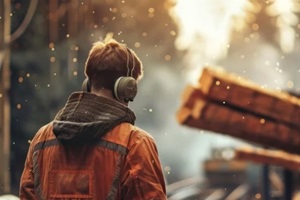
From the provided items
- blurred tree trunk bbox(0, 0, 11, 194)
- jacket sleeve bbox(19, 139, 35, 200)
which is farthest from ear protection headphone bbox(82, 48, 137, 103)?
blurred tree trunk bbox(0, 0, 11, 194)

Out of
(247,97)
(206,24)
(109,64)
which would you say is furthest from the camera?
(206,24)

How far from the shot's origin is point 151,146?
9.50 ft

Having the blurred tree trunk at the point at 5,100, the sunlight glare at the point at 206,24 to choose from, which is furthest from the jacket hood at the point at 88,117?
the sunlight glare at the point at 206,24

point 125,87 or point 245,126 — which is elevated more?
point 125,87

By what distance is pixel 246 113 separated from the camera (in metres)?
3.50

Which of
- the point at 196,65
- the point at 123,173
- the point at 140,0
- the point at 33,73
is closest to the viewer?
the point at 123,173

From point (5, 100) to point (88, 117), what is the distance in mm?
4688

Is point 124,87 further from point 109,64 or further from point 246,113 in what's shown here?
point 246,113

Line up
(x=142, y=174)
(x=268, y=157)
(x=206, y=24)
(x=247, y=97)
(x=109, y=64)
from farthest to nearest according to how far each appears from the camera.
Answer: (x=206, y=24), (x=268, y=157), (x=247, y=97), (x=109, y=64), (x=142, y=174)

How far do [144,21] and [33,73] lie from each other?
46.5ft

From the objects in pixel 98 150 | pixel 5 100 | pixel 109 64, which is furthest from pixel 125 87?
pixel 5 100

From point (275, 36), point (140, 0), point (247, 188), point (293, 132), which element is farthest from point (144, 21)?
point (293, 132)

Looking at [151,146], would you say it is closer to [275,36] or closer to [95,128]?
[95,128]

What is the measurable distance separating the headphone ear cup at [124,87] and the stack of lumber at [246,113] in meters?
0.56
